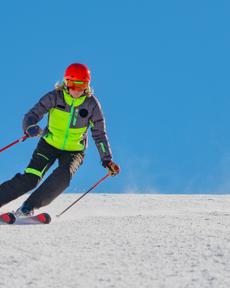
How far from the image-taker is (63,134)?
673 cm

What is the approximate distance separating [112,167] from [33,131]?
102 centimetres

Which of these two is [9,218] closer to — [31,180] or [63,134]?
[31,180]

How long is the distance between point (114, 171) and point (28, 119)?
118cm

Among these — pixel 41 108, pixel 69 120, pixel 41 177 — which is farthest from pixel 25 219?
pixel 41 108

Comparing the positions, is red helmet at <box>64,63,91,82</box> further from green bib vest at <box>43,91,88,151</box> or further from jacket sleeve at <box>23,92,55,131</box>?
jacket sleeve at <box>23,92,55,131</box>

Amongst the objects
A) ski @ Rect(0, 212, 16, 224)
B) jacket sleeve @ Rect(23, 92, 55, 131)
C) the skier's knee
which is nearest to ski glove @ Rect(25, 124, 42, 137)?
jacket sleeve @ Rect(23, 92, 55, 131)

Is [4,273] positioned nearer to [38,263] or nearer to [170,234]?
[38,263]

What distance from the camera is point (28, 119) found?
6602 mm

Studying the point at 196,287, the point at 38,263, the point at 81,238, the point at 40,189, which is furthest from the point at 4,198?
the point at 196,287

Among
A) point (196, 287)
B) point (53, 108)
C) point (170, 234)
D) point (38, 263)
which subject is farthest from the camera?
point (53, 108)

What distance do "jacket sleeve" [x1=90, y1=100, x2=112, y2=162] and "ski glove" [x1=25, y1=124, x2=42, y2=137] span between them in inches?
27.1

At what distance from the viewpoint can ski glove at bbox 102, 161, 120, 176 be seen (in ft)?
21.9

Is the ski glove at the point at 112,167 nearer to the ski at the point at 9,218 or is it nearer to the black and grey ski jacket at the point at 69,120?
the black and grey ski jacket at the point at 69,120

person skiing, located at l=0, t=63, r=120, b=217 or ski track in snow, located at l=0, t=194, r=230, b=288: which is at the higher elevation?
person skiing, located at l=0, t=63, r=120, b=217
